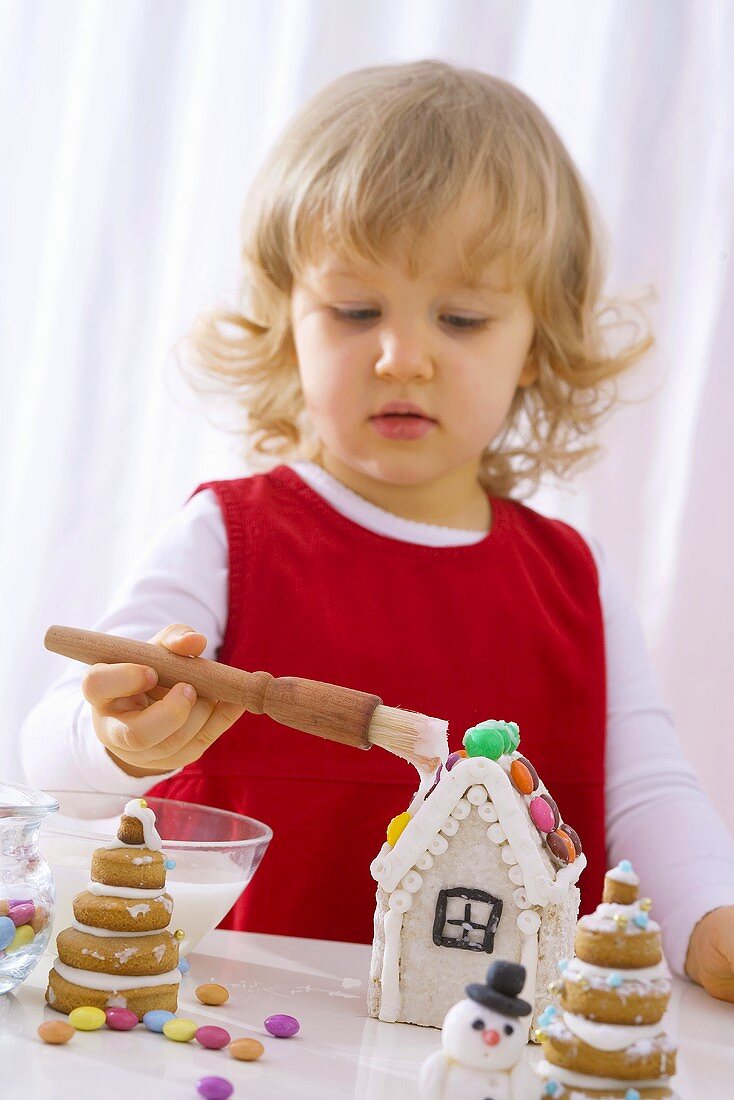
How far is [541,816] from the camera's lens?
71 cm

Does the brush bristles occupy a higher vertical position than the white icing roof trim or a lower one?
higher

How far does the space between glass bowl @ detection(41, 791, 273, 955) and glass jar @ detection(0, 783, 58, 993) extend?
57 mm

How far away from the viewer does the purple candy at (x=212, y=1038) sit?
2.06ft

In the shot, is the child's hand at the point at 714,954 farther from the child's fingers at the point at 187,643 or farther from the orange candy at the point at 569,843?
the child's fingers at the point at 187,643

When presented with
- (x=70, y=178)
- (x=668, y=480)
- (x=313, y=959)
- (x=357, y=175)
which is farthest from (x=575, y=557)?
(x=70, y=178)

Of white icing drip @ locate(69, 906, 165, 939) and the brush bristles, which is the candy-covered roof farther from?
white icing drip @ locate(69, 906, 165, 939)

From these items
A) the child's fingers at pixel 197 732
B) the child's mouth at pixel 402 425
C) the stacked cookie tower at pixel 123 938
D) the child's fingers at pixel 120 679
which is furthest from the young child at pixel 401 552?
the stacked cookie tower at pixel 123 938

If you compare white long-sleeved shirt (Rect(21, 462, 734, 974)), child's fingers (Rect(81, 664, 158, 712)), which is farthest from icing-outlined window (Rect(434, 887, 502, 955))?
white long-sleeved shirt (Rect(21, 462, 734, 974))

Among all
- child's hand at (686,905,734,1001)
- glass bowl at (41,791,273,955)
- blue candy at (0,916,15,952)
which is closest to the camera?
blue candy at (0,916,15,952)

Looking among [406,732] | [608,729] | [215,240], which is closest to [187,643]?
[406,732]

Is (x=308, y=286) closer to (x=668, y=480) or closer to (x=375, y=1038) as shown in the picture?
(x=668, y=480)

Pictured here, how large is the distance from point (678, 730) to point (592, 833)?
30cm

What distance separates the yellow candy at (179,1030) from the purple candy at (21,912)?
89 millimetres

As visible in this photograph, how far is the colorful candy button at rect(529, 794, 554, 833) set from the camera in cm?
71
